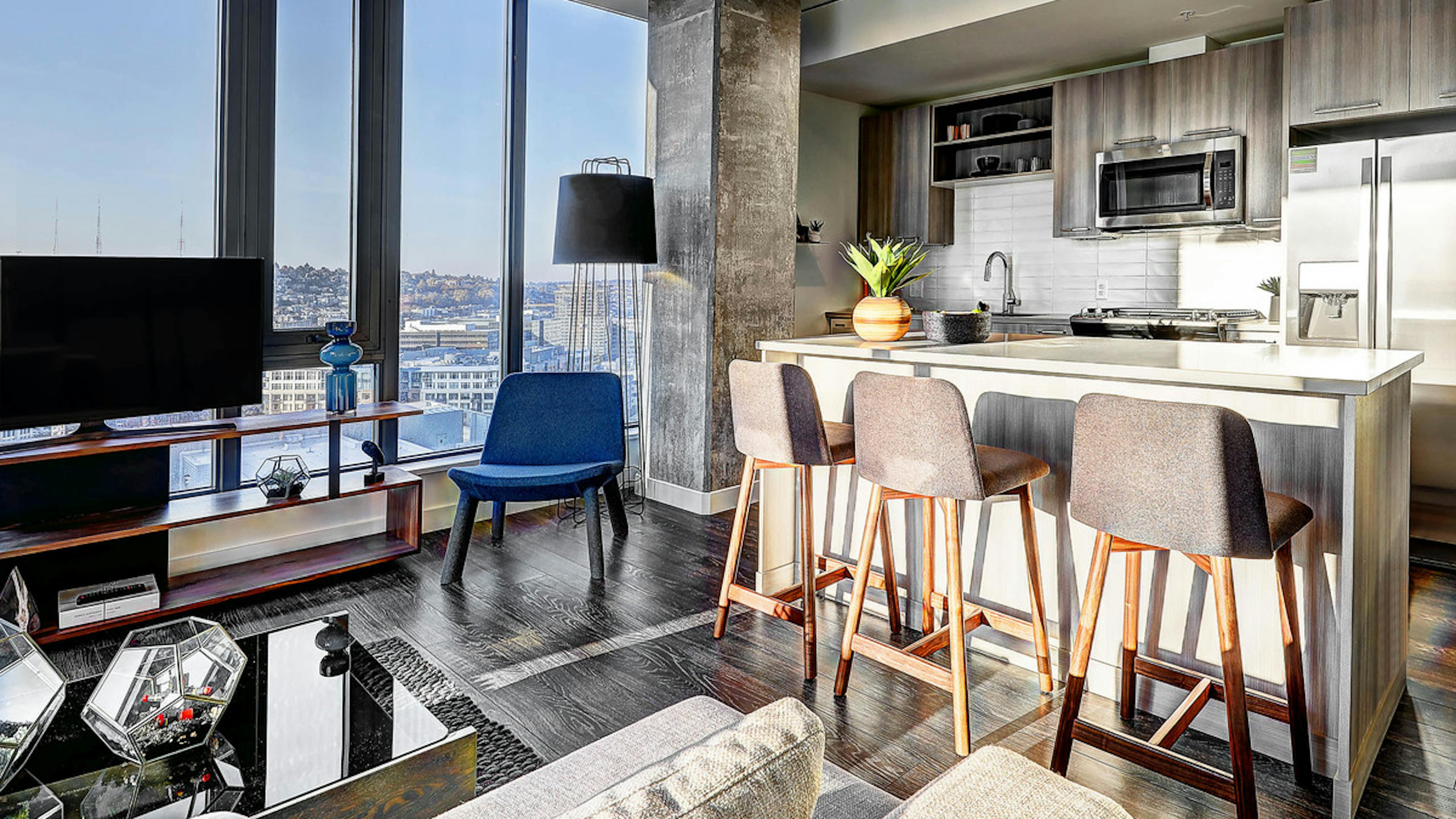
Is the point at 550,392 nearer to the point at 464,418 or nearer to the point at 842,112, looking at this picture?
the point at 464,418

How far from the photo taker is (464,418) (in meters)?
4.34

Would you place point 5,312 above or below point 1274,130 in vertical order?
below

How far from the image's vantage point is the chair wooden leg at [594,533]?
11.0 ft

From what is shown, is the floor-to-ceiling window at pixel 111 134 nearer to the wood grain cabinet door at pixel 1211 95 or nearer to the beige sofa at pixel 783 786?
the beige sofa at pixel 783 786

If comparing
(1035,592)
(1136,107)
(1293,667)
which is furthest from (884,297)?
(1136,107)

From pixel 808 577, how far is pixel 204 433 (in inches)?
86.2

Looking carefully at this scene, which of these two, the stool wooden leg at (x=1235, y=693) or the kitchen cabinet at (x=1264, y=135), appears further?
the kitchen cabinet at (x=1264, y=135)

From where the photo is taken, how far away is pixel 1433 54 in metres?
3.73

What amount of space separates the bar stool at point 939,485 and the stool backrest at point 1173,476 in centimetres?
30

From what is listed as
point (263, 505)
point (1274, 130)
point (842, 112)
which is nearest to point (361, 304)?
point (263, 505)

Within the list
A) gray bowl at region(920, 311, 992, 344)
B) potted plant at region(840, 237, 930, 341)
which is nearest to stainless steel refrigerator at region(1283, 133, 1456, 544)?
gray bowl at region(920, 311, 992, 344)

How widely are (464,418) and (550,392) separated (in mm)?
787

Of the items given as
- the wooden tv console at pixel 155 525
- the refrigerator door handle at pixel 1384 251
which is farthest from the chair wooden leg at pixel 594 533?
the refrigerator door handle at pixel 1384 251

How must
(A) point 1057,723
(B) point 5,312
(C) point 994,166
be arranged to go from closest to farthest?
(A) point 1057,723, (B) point 5,312, (C) point 994,166
